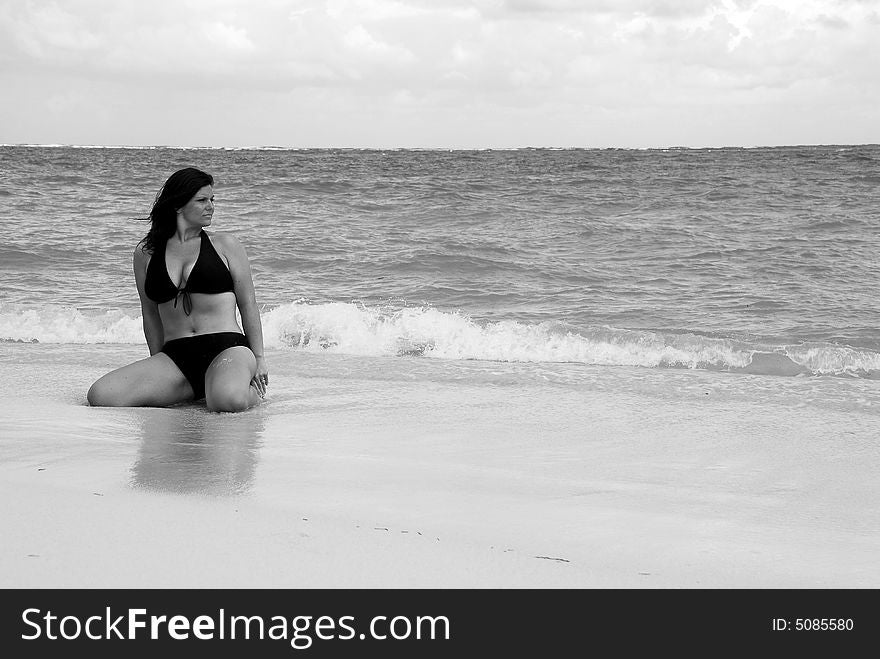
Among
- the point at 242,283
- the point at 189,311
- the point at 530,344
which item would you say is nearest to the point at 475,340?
the point at 530,344

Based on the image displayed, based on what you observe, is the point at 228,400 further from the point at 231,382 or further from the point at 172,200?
the point at 172,200

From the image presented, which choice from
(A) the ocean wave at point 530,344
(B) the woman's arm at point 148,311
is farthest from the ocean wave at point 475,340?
(B) the woman's arm at point 148,311

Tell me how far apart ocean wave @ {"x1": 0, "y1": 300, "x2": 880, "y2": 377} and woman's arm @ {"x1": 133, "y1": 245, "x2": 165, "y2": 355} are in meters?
2.47

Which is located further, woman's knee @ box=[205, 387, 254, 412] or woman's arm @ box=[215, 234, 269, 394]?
woman's arm @ box=[215, 234, 269, 394]

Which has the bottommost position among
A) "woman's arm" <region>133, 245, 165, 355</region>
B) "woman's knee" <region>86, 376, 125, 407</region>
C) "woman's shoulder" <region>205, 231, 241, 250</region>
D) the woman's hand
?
"woman's knee" <region>86, 376, 125, 407</region>

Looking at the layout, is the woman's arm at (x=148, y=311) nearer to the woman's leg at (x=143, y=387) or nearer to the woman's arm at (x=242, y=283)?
the woman's leg at (x=143, y=387)

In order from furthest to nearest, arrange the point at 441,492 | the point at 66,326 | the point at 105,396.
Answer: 1. the point at 66,326
2. the point at 105,396
3. the point at 441,492

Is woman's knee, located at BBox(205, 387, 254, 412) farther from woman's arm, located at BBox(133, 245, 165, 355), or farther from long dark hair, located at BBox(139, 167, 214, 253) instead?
long dark hair, located at BBox(139, 167, 214, 253)

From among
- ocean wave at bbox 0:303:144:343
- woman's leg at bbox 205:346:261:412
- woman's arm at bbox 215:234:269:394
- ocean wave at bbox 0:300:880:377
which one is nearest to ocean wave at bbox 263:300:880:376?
ocean wave at bbox 0:300:880:377

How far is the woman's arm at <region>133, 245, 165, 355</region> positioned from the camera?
4977 mm

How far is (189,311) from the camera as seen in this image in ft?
16.3

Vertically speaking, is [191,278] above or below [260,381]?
above

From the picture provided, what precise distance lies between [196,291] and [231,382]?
0.56 m
